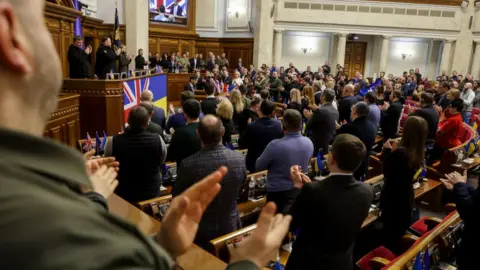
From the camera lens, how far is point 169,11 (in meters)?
15.8

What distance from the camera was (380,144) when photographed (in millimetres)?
7246

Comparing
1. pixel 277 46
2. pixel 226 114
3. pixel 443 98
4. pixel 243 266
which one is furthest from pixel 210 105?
pixel 277 46

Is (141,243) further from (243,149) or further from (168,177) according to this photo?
→ (243,149)

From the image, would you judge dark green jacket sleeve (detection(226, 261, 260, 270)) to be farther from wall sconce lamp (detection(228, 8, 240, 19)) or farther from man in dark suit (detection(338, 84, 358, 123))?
wall sconce lamp (detection(228, 8, 240, 19))

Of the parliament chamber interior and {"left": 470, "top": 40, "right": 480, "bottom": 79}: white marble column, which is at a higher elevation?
{"left": 470, "top": 40, "right": 480, "bottom": 79}: white marble column

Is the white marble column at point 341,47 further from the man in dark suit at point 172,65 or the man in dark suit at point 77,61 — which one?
the man in dark suit at point 77,61

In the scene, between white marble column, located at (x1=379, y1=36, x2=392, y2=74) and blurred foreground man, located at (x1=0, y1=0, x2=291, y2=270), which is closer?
blurred foreground man, located at (x1=0, y1=0, x2=291, y2=270)

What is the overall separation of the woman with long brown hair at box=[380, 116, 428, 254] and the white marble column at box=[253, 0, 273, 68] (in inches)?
548

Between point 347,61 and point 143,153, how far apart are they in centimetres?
1823

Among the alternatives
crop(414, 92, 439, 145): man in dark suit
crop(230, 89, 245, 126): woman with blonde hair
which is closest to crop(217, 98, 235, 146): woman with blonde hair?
crop(230, 89, 245, 126): woman with blonde hair

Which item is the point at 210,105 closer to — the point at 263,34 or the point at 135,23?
the point at 135,23

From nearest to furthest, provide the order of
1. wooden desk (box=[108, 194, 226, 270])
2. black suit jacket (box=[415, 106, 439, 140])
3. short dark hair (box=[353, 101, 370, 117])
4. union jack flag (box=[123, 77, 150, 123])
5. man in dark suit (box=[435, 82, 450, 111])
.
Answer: wooden desk (box=[108, 194, 226, 270]) → short dark hair (box=[353, 101, 370, 117]) → black suit jacket (box=[415, 106, 439, 140]) → union jack flag (box=[123, 77, 150, 123]) → man in dark suit (box=[435, 82, 450, 111])

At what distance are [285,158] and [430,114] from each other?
341cm

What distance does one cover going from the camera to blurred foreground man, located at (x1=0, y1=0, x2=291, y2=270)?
44 cm
